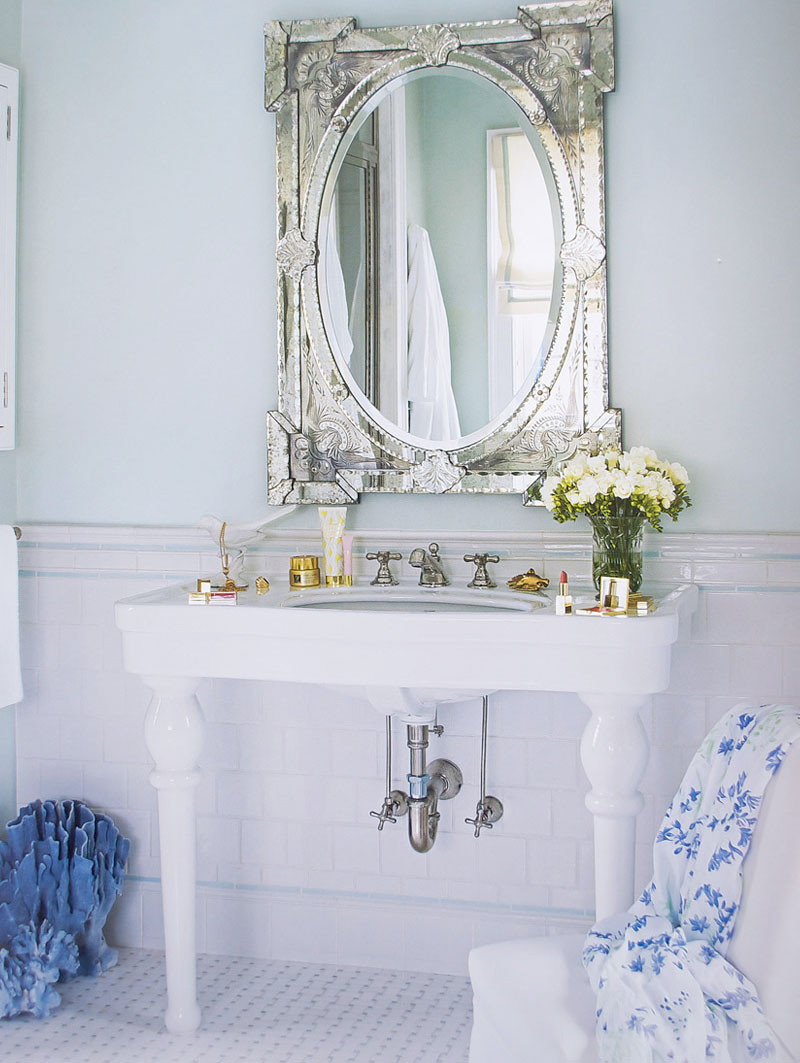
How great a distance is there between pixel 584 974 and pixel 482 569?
1.02 m

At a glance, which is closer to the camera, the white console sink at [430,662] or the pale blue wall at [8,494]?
the white console sink at [430,662]

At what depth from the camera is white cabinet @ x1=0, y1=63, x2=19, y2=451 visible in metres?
2.80

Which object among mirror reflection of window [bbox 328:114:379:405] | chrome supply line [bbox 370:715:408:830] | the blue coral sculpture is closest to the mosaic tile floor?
the blue coral sculpture

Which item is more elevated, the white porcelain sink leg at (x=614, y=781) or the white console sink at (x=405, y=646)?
the white console sink at (x=405, y=646)

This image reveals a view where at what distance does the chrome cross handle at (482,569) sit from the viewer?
2.54 m

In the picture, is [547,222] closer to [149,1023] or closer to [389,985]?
[389,985]

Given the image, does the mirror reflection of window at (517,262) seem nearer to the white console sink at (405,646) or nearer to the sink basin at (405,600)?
the sink basin at (405,600)

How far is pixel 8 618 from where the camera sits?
9.01 ft

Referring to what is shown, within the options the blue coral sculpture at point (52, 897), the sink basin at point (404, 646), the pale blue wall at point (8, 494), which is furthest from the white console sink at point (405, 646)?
the pale blue wall at point (8, 494)

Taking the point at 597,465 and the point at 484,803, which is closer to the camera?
the point at 597,465

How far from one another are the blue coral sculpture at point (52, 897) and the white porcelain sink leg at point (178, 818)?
293 millimetres

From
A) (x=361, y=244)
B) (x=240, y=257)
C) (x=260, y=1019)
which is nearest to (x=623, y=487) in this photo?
(x=361, y=244)

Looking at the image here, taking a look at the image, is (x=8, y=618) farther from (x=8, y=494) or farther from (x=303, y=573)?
(x=303, y=573)

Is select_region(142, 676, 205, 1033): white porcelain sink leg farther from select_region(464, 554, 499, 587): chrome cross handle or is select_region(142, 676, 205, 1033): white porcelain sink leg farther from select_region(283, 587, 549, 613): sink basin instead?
select_region(464, 554, 499, 587): chrome cross handle
